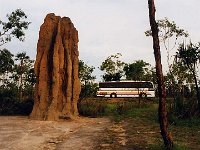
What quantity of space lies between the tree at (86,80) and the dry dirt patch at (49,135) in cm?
736

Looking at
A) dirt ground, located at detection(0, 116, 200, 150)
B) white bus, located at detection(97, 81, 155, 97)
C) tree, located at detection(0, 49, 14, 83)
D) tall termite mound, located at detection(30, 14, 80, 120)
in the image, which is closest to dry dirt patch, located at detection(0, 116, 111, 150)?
dirt ground, located at detection(0, 116, 200, 150)

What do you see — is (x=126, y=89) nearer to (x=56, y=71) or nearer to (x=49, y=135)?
(x=56, y=71)

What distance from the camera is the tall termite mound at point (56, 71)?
17.4 m

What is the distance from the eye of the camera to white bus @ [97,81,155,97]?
3909cm

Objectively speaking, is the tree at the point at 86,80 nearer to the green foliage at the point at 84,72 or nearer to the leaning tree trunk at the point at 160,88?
the green foliage at the point at 84,72

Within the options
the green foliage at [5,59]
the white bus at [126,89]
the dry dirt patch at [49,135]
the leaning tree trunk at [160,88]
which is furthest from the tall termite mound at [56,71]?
the white bus at [126,89]

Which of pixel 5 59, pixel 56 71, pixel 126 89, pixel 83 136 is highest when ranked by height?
pixel 5 59

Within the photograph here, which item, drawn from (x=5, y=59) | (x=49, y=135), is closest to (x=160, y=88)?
(x=49, y=135)

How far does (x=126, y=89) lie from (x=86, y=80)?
11015 mm

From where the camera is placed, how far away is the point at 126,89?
41.3 meters

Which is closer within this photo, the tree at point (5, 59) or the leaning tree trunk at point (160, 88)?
the leaning tree trunk at point (160, 88)

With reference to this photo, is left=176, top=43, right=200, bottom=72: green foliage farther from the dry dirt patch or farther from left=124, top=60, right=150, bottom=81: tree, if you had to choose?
left=124, top=60, right=150, bottom=81: tree

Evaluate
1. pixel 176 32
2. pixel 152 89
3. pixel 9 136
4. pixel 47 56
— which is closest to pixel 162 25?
pixel 176 32

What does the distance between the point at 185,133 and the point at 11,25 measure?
60.6 feet
